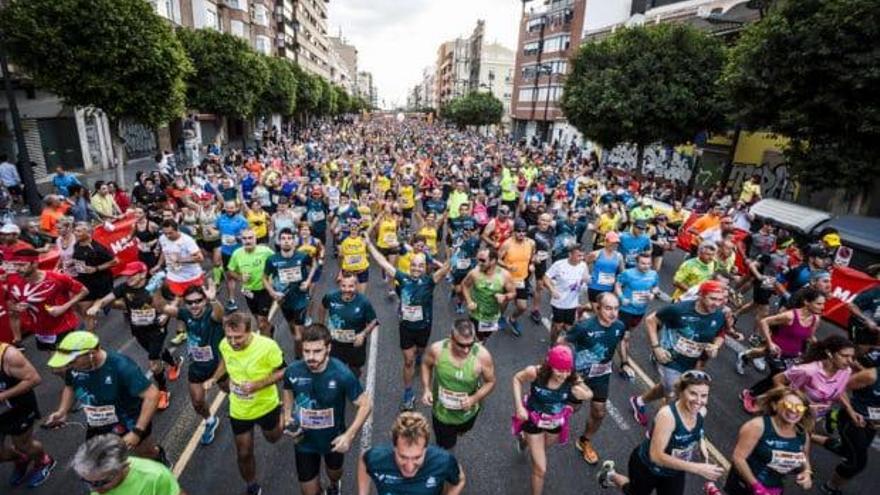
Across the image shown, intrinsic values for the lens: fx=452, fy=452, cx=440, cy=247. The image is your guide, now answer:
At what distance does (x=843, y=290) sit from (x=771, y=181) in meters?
16.6

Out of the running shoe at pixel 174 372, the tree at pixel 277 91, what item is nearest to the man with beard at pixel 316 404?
the running shoe at pixel 174 372

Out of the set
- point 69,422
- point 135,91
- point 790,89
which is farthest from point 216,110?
point 790,89

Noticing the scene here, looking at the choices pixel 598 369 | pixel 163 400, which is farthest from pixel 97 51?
pixel 598 369

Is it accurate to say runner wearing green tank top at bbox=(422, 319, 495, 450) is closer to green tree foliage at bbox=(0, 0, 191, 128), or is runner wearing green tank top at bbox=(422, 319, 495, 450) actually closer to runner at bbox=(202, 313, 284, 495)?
runner at bbox=(202, 313, 284, 495)

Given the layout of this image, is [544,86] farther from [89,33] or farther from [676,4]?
[89,33]

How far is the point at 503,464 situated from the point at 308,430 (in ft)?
7.97

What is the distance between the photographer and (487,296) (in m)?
6.52

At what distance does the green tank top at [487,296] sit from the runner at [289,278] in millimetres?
2598

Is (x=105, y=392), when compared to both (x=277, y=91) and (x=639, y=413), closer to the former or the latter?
(x=639, y=413)

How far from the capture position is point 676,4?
3491 centimetres

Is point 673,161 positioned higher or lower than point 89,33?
lower

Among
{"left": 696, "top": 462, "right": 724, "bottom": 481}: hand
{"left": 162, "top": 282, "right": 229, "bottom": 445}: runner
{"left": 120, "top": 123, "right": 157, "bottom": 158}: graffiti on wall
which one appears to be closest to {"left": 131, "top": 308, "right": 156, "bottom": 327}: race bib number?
{"left": 162, "top": 282, "right": 229, "bottom": 445}: runner

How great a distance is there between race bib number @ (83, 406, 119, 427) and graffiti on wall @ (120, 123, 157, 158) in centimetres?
2853

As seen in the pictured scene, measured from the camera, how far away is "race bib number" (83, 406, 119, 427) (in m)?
4.02
